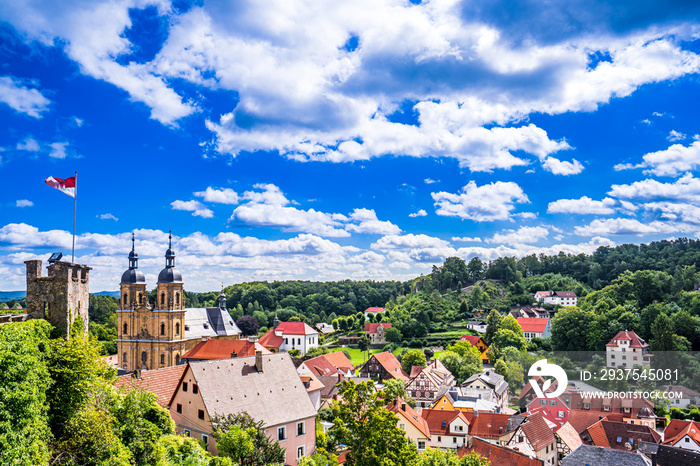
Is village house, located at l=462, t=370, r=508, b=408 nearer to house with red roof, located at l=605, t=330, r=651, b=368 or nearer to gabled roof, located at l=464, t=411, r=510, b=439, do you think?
gabled roof, located at l=464, t=411, r=510, b=439

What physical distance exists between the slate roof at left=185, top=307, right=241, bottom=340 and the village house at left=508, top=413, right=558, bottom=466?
4709cm

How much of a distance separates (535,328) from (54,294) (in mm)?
107844

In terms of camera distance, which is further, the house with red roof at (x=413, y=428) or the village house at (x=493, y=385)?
the village house at (x=493, y=385)

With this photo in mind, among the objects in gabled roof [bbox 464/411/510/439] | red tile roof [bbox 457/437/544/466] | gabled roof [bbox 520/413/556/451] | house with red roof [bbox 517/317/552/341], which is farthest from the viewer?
house with red roof [bbox 517/317/552/341]

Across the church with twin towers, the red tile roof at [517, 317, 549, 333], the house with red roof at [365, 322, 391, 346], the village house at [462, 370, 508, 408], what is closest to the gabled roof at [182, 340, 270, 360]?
the church with twin towers

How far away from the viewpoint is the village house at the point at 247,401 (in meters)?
29.6

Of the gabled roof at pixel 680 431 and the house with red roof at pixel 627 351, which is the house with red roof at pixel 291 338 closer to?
the house with red roof at pixel 627 351

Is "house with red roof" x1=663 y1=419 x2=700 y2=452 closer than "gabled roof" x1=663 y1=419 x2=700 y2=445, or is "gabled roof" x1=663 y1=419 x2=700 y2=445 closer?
"house with red roof" x1=663 y1=419 x2=700 y2=452

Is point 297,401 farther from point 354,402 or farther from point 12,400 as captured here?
point 12,400

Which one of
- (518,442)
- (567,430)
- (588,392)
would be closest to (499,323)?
(588,392)

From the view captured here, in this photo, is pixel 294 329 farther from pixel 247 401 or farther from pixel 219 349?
pixel 247 401

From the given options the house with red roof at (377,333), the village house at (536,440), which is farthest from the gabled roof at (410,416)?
the house with red roof at (377,333)

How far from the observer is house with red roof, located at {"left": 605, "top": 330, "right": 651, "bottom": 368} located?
79000 mm

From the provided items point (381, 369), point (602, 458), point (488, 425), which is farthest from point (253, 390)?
point (381, 369)
